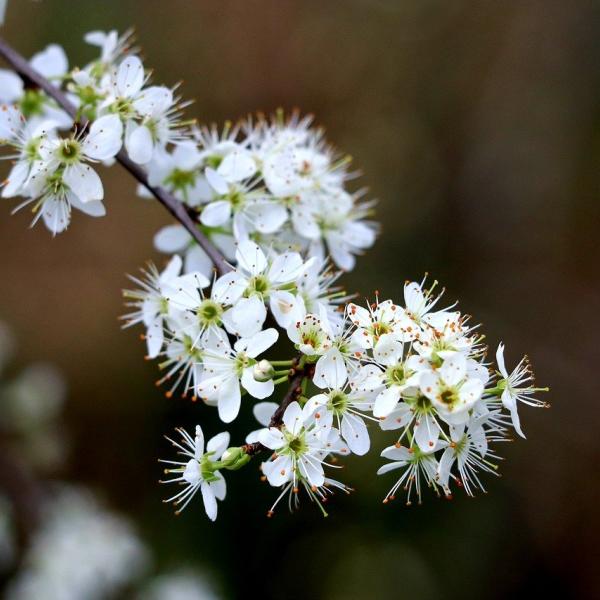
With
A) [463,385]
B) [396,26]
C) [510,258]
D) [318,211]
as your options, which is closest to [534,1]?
[396,26]

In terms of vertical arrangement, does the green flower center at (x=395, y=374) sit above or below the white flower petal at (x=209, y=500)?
above

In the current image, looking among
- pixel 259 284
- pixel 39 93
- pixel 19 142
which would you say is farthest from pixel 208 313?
pixel 39 93

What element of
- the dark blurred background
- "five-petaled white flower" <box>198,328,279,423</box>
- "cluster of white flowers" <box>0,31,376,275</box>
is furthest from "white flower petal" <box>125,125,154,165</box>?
the dark blurred background

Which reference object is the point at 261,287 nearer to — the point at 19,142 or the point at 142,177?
the point at 142,177

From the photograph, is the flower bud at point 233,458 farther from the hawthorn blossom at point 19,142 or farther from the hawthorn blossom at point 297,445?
the hawthorn blossom at point 19,142

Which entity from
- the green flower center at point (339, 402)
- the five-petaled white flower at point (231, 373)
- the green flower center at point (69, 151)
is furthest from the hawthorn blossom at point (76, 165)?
the green flower center at point (339, 402)

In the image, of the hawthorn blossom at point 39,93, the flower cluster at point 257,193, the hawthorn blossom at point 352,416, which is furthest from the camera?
the hawthorn blossom at point 39,93

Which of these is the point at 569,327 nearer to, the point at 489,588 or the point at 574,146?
the point at 574,146
